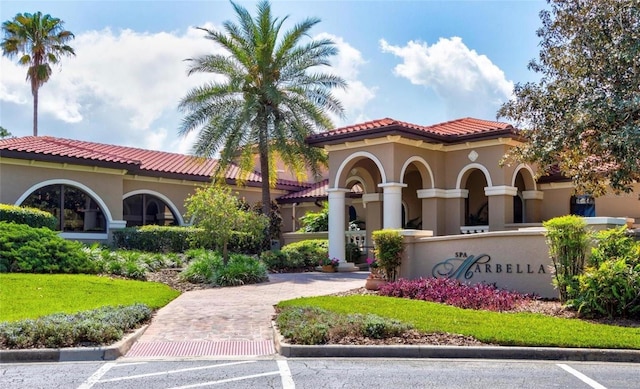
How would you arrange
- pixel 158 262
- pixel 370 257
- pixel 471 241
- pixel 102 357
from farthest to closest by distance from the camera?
pixel 370 257, pixel 158 262, pixel 471 241, pixel 102 357

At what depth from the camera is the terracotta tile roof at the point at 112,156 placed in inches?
858

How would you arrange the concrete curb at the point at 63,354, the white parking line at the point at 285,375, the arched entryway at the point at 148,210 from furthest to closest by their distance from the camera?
the arched entryway at the point at 148,210
the concrete curb at the point at 63,354
the white parking line at the point at 285,375

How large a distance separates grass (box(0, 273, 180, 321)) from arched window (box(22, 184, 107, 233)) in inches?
302

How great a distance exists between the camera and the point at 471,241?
48.1 ft

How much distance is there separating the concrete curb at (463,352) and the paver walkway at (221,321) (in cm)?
71

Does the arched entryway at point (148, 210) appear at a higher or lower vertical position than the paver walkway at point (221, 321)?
higher

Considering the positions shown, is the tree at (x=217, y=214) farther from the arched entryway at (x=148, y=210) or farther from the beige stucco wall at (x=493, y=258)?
the arched entryway at (x=148, y=210)

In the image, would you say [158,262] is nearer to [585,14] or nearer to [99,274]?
[99,274]

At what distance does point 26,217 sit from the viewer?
62.2 feet

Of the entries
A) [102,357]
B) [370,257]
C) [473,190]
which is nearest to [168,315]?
[102,357]

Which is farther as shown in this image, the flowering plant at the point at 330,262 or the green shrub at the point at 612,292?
the flowering plant at the point at 330,262

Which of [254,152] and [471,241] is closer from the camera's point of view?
[471,241]

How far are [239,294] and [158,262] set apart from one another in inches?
217

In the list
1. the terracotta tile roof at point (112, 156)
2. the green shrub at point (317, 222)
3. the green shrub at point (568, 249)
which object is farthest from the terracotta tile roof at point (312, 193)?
the green shrub at point (568, 249)
